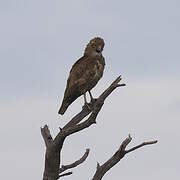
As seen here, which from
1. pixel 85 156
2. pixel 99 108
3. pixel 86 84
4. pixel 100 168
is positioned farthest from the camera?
pixel 86 84

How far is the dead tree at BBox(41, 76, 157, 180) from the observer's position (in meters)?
11.5

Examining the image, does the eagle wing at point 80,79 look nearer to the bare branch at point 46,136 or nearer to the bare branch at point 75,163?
the bare branch at point 75,163

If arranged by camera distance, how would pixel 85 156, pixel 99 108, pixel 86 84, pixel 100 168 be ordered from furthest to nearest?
pixel 86 84 → pixel 85 156 → pixel 100 168 → pixel 99 108

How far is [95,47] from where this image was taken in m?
15.2

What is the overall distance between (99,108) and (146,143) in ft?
4.07

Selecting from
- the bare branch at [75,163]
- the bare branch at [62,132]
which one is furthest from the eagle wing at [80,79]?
the bare branch at [62,132]

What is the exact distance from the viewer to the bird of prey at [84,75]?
14.2 metres

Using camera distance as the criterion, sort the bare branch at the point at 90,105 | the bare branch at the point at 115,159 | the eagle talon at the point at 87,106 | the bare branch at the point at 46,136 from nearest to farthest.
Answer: the bare branch at the point at 90,105
the bare branch at the point at 115,159
the bare branch at the point at 46,136
the eagle talon at the point at 87,106

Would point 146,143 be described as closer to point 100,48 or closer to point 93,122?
point 93,122

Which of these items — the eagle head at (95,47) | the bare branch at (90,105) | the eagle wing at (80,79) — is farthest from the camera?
the eagle head at (95,47)

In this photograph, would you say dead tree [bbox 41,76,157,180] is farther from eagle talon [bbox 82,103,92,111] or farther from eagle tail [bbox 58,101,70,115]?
eagle tail [bbox 58,101,70,115]

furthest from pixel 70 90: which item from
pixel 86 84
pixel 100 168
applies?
pixel 100 168

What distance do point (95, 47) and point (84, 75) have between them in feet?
3.49

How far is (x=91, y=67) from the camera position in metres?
14.5
